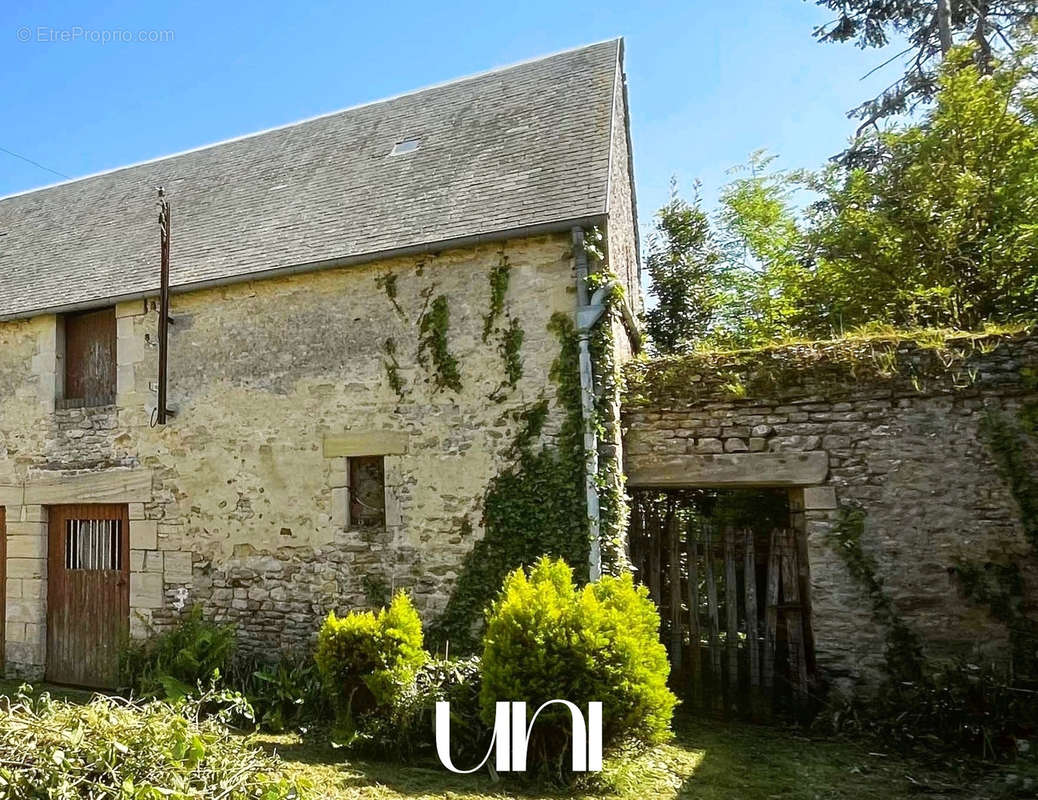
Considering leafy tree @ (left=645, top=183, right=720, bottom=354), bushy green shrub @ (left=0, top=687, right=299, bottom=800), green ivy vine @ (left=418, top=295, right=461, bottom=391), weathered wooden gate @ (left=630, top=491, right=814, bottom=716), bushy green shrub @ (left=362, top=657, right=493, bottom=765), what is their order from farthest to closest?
leafy tree @ (left=645, top=183, right=720, bottom=354) → green ivy vine @ (left=418, top=295, right=461, bottom=391) → weathered wooden gate @ (left=630, top=491, right=814, bottom=716) → bushy green shrub @ (left=362, top=657, right=493, bottom=765) → bushy green shrub @ (left=0, top=687, right=299, bottom=800)

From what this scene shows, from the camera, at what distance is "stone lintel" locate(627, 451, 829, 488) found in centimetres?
616

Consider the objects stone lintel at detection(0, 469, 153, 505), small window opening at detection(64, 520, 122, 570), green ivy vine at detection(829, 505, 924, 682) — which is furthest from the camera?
small window opening at detection(64, 520, 122, 570)

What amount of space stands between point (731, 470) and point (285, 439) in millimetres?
4323

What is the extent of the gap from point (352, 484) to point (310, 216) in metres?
3.23

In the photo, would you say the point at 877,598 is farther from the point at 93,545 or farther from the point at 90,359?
the point at 90,359

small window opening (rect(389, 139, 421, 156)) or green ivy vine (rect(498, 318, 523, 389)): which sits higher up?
small window opening (rect(389, 139, 421, 156))

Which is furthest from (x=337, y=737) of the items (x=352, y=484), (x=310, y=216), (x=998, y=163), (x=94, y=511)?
(x=998, y=163)

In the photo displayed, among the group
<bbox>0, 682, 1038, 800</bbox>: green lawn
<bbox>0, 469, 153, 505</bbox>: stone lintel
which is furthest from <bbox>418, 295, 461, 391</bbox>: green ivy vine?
<bbox>0, 469, 153, 505</bbox>: stone lintel

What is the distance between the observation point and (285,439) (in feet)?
23.7

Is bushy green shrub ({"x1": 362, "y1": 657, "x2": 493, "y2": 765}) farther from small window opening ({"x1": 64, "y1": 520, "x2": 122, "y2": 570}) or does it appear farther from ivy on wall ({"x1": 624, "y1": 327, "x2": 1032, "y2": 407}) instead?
small window opening ({"x1": 64, "y1": 520, "x2": 122, "y2": 570})

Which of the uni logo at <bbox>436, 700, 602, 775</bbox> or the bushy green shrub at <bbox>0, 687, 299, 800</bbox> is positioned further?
the uni logo at <bbox>436, 700, 602, 775</bbox>

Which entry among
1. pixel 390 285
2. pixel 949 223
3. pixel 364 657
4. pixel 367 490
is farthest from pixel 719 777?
pixel 949 223

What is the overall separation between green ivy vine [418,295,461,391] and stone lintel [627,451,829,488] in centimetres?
186

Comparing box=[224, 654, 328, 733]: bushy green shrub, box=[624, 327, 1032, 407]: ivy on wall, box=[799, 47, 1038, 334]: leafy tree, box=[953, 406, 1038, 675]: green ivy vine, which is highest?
box=[799, 47, 1038, 334]: leafy tree
